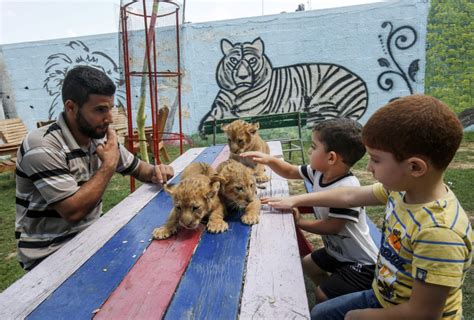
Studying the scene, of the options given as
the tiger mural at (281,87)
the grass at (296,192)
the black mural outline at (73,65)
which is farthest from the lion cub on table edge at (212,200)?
the black mural outline at (73,65)

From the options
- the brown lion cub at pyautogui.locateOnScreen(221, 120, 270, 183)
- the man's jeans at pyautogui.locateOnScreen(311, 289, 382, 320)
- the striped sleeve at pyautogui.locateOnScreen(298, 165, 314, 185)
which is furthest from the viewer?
the brown lion cub at pyautogui.locateOnScreen(221, 120, 270, 183)

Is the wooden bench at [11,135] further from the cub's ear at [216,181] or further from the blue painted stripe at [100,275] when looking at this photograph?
the cub's ear at [216,181]

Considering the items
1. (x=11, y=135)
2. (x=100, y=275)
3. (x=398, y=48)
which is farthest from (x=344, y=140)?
(x=11, y=135)

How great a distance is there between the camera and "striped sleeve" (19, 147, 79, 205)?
254cm

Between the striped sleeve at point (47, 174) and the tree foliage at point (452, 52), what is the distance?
38.6 feet

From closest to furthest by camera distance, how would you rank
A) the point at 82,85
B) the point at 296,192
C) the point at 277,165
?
the point at 82,85 → the point at 277,165 → the point at 296,192

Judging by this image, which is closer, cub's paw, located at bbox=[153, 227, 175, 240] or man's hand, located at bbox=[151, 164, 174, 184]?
cub's paw, located at bbox=[153, 227, 175, 240]

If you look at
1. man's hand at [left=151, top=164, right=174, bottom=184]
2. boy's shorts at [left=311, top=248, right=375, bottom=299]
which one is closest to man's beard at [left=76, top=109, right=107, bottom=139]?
man's hand at [left=151, top=164, right=174, bottom=184]

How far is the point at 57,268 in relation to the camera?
1934mm

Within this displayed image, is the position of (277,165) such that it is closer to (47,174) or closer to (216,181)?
(216,181)

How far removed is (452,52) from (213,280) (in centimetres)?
1221

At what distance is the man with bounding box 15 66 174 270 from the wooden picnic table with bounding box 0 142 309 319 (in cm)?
34

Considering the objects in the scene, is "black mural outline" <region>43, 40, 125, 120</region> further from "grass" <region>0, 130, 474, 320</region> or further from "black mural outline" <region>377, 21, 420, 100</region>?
"black mural outline" <region>377, 21, 420, 100</region>

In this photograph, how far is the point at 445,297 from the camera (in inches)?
55.9
